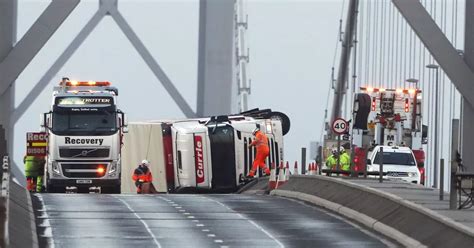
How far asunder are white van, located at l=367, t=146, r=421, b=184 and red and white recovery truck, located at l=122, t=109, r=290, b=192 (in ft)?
10.2

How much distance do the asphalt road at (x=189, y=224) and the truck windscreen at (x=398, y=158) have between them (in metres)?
16.6

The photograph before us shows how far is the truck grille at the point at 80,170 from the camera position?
45750 millimetres

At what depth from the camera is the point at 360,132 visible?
200 feet

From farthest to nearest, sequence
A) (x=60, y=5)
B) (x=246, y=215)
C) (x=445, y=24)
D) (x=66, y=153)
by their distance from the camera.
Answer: (x=445, y=24)
(x=66, y=153)
(x=60, y=5)
(x=246, y=215)

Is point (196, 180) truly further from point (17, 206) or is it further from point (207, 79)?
point (17, 206)

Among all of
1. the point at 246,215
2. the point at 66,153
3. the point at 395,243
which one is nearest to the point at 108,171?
the point at 66,153

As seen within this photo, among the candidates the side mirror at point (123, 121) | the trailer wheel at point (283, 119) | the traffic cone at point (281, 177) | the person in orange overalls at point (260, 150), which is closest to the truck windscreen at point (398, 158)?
the trailer wheel at point (283, 119)

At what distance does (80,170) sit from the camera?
1805 inches

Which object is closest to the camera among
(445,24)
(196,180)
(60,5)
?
(60,5)

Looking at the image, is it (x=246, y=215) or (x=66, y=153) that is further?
(x=66, y=153)

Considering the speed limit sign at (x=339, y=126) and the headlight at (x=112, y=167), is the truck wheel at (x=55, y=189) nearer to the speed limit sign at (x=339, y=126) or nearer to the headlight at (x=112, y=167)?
the headlight at (x=112, y=167)

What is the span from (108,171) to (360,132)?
16.9 metres

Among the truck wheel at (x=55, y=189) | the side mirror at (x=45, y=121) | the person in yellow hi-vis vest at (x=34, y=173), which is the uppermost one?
the side mirror at (x=45, y=121)

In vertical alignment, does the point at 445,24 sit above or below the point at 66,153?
above
